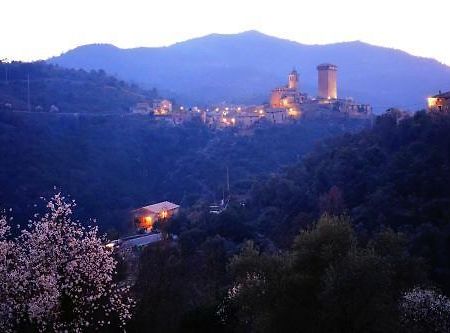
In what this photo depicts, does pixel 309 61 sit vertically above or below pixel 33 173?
above

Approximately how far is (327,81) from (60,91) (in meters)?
36.6

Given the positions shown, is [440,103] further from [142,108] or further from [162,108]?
[142,108]

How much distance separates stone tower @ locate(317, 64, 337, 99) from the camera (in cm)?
6644

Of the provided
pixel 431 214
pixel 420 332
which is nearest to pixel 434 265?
pixel 431 214

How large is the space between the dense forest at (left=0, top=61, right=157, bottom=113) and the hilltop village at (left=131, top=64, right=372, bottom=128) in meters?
5.22

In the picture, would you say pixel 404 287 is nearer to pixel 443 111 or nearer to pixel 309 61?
pixel 443 111

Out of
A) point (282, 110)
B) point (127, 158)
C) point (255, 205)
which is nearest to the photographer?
point (255, 205)

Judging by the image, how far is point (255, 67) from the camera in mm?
141750

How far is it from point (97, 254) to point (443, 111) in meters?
28.9

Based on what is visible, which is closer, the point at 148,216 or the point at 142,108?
the point at 148,216

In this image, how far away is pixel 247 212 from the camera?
1394 inches

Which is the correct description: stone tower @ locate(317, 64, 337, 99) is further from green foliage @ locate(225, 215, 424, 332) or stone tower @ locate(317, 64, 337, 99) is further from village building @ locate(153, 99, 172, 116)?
green foliage @ locate(225, 215, 424, 332)

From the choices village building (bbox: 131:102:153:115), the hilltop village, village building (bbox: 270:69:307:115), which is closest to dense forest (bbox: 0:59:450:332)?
the hilltop village

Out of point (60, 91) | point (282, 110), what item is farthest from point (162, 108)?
point (282, 110)
